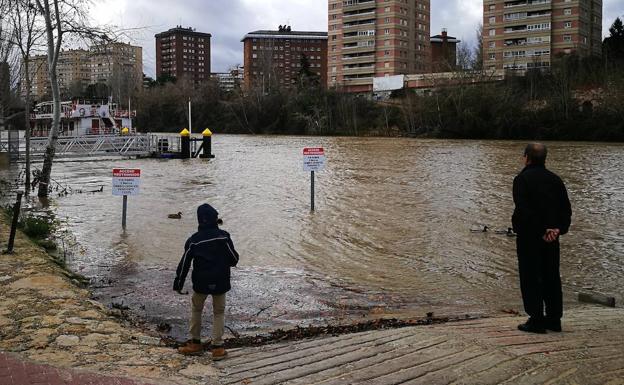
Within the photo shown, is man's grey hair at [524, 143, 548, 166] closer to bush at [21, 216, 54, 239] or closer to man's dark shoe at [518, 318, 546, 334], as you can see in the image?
man's dark shoe at [518, 318, 546, 334]

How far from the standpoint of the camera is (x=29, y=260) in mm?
9141

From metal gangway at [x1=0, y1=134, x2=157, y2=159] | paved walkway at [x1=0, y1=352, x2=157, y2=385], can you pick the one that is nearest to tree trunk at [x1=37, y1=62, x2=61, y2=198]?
paved walkway at [x1=0, y1=352, x2=157, y2=385]

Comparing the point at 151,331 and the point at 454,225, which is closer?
the point at 151,331

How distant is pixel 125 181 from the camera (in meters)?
13.7

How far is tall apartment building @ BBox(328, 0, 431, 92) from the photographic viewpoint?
4171 inches

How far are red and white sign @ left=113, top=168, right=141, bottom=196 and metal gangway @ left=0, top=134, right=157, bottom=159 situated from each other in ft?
90.5

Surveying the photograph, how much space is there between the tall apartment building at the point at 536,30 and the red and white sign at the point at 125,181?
78127 millimetres

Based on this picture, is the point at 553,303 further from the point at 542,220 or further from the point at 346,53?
the point at 346,53

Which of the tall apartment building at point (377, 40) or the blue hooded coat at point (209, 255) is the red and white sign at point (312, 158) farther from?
the tall apartment building at point (377, 40)

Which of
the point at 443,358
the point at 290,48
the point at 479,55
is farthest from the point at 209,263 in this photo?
the point at 290,48

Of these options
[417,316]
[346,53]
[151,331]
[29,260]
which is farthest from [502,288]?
[346,53]

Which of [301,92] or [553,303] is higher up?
[301,92]

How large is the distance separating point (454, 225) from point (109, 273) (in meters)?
9.27

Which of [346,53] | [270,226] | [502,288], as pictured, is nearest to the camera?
[502,288]
